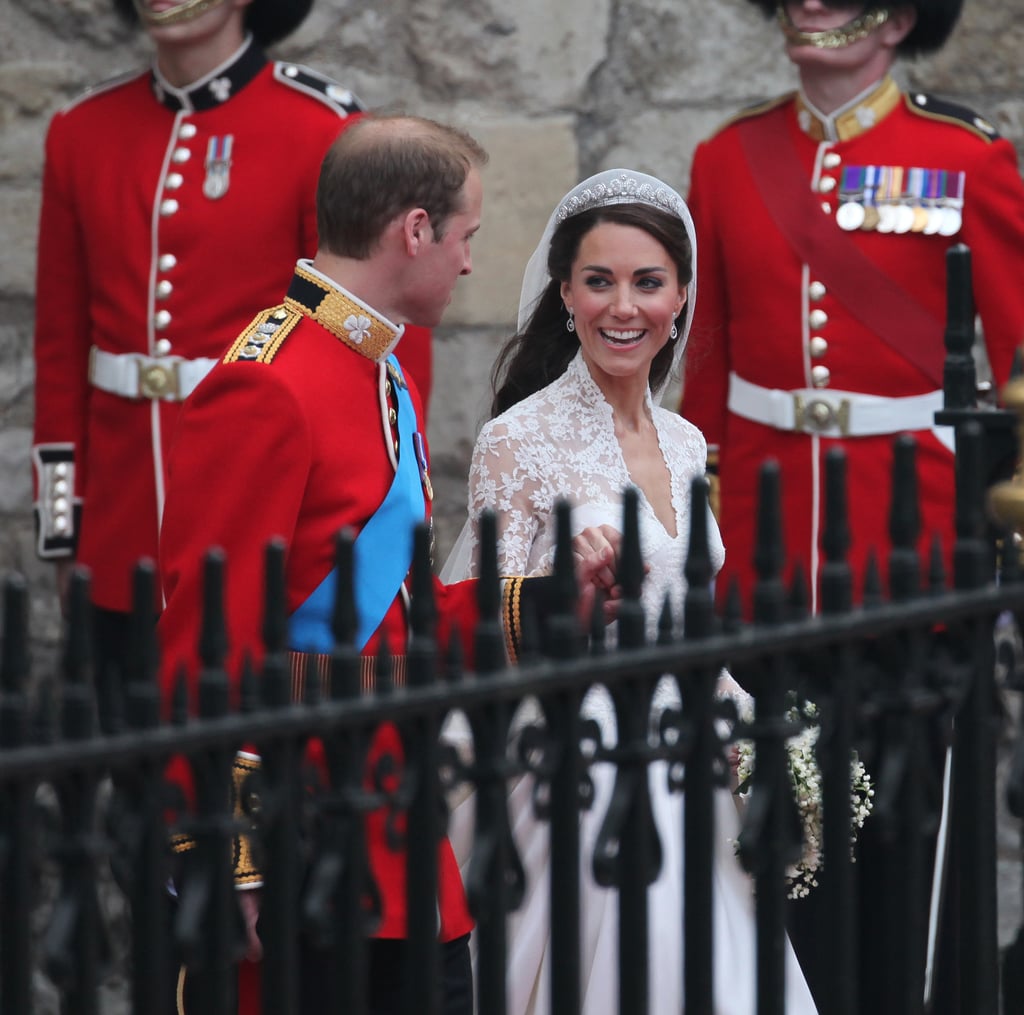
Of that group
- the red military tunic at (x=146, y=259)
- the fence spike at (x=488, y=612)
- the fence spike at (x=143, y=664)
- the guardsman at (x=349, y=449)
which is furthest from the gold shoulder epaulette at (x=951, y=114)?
the fence spike at (x=143, y=664)

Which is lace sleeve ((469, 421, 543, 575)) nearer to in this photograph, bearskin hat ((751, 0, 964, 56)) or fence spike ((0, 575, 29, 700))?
bearskin hat ((751, 0, 964, 56))

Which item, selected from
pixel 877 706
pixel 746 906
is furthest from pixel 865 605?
pixel 746 906

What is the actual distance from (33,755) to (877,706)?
87 cm

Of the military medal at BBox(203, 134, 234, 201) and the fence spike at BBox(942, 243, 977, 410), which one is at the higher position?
the military medal at BBox(203, 134, 234, 201)

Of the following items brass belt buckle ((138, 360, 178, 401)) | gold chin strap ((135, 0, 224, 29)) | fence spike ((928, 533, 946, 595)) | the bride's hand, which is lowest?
fence spike ((928, 533, 946, 595))

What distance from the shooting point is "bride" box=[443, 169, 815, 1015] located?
3064 millimetres

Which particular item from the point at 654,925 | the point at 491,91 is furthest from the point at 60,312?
the point at 654,925

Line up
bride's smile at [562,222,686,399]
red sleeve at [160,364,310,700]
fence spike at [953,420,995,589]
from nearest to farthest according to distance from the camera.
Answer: fence spike at [953,420,995,589], red sleeve at [160,364,310,700], bride's smile at [562,222,686,399]

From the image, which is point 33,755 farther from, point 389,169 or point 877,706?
point 389,169

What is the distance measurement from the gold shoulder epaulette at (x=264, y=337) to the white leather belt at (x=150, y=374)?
1358mm

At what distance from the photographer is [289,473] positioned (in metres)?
2.57

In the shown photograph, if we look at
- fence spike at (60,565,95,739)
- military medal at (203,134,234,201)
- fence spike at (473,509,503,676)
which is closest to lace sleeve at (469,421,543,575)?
military medal at (203,134,234,201)

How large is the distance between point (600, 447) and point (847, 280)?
3.38 ft

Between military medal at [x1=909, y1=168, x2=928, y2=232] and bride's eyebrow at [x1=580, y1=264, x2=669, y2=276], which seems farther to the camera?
military medal at [x1=909, y1=168, x2=928, y2=232]
